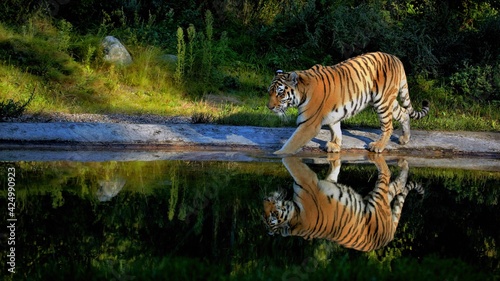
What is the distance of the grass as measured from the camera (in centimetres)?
1166

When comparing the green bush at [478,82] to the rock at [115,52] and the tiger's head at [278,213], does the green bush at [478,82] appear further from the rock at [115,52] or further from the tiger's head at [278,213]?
the tiger's head at [278,213]

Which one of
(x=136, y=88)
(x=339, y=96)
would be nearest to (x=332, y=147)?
(x=339, y=96)

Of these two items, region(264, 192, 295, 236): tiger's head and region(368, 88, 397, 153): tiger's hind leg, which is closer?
region(264, 192, 295, 236): tiger's head

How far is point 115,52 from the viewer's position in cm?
1342

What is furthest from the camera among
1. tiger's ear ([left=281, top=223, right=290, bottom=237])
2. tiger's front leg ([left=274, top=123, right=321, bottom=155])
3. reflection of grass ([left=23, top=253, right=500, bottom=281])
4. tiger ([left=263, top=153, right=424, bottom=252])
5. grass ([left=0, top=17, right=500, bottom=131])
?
grass ([left=0, top=17, right=500, bottom=131])

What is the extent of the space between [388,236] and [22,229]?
2606mm

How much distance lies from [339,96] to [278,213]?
3.99 meters

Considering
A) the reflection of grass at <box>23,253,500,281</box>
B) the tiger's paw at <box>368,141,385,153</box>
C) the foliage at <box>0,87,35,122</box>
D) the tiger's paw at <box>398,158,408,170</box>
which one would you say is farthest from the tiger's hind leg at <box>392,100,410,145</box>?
the reflection of grass at <box>23,253,500,281</box>

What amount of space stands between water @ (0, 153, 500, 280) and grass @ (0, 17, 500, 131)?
3.37m

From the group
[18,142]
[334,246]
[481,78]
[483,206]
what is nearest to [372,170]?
[483,206]

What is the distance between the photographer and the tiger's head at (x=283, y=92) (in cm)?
930

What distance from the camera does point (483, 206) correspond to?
6848 millimetres

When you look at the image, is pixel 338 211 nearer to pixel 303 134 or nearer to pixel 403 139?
pixel 303 134

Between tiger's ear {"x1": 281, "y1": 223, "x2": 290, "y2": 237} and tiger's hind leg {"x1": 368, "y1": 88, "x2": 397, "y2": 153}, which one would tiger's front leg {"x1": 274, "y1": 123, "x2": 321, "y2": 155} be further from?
tiger's ear {"x1": 281, "y1": 223, "x2": 290, "y2": 237}
